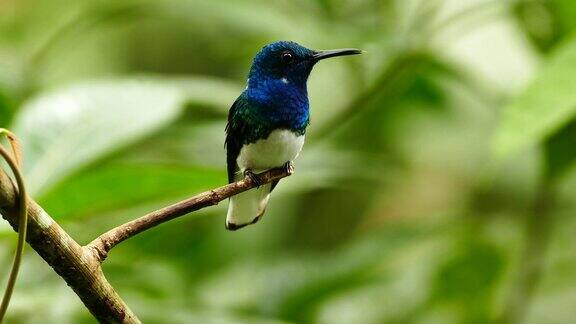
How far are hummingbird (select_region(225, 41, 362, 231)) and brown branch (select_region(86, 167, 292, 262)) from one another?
244 mm

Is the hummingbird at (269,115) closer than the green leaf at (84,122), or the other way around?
the hummingbird at (269,115)

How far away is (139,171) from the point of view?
1330 millimetres

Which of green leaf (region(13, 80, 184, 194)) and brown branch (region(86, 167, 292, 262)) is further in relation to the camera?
green leaf (region(13, 80, 184, 194))

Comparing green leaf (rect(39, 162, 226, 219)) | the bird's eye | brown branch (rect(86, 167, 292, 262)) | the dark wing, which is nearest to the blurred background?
green leaf (rect(39, 162, 226, 219))

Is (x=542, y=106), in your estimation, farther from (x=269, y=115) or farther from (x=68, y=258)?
(x=68, y=258)

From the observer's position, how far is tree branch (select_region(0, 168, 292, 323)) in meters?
0.71

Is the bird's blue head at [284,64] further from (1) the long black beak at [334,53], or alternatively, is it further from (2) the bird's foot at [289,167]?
(2) the bird's foot at [289,167]

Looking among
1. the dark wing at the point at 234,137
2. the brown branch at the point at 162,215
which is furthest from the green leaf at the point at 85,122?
the brown branch at the point at 162,215

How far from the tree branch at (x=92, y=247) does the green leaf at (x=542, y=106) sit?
0.66 meters

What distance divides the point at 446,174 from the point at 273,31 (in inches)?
Answer: 30.8

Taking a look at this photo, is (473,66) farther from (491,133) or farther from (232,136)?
(232,136)

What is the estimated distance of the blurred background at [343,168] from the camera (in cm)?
150

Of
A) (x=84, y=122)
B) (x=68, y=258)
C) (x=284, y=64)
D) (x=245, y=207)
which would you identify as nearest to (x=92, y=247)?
(x=68, y=258)

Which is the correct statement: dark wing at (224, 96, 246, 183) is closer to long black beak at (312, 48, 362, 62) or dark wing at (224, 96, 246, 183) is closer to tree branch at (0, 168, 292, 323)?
long black beak at (312, 48, 362, 62)
